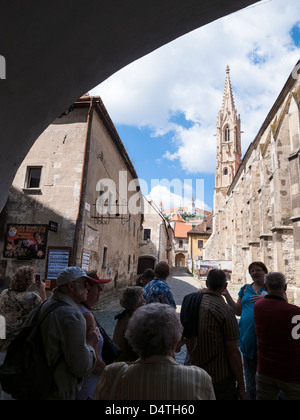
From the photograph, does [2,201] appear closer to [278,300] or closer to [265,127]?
[278,300]

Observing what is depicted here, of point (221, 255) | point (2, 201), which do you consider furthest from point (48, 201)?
point (221, 255)

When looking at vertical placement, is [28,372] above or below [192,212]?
below

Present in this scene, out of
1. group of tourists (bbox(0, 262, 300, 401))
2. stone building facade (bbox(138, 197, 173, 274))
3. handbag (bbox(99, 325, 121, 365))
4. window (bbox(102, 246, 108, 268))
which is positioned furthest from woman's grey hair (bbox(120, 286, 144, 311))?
stone building facade (bbox(138, 197, 173, 274))

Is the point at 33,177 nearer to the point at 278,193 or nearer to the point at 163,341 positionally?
the point at 163,341

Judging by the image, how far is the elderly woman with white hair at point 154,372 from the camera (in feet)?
4.62

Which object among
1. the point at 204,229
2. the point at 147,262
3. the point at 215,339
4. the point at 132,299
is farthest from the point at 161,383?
the point at 204,229

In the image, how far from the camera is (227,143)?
58438mm

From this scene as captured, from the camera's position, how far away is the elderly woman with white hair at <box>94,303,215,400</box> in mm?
1407

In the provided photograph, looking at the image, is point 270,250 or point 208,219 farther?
point 208,219

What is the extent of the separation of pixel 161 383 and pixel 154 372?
61 mm

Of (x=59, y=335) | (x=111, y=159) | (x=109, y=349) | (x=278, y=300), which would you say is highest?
(x=111, y=159)

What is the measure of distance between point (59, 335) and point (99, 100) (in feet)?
37.0

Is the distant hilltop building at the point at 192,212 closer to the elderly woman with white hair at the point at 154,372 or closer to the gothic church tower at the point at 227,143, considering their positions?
the gothic church tower at the point at 227,143

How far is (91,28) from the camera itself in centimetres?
211
